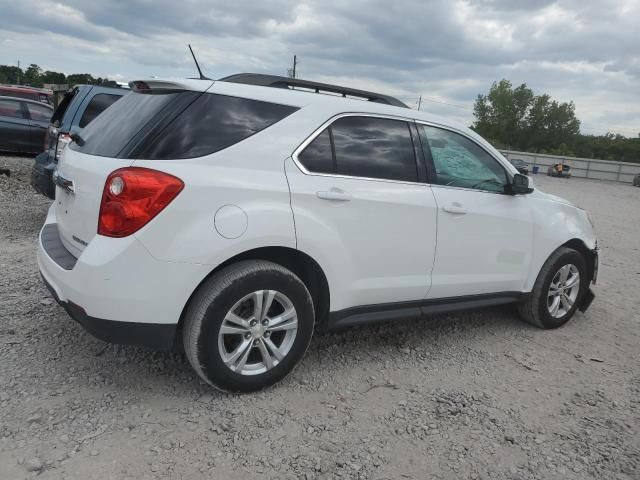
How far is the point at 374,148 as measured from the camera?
11.0 feet

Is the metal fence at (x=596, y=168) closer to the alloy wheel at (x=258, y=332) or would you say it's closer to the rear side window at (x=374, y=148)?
the rear side window at (x=374, y=148)

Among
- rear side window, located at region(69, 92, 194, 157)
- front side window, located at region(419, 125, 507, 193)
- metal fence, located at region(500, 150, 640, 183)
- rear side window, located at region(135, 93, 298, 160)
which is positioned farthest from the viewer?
metal fence, located at region(500, 150, 640, 183)

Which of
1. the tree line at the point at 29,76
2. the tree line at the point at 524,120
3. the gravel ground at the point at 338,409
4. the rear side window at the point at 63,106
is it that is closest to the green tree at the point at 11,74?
the tree line at the point at 29,76

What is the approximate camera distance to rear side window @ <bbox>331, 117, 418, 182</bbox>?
126 inches

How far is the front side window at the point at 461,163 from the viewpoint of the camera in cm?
366

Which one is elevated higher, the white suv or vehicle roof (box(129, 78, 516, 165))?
vehicle roof (box(129, 78, 516, 165))

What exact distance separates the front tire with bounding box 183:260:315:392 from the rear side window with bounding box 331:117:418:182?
0.82 meters

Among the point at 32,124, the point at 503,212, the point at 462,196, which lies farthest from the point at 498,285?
the point at 32,124

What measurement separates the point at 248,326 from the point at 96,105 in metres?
5.03

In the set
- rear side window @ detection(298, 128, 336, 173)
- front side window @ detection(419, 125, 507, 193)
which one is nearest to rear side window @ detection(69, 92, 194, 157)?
rear side window @ detection(298, 128, 336, 173)

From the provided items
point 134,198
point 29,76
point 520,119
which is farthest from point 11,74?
→ point 134,198

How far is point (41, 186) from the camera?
612 cm

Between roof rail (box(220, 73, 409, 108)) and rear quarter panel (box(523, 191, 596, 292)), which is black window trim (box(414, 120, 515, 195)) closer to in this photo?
roof rail (box(220, 73, 409, 108))

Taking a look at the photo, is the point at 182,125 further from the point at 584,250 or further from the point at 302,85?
the point at 584,250
